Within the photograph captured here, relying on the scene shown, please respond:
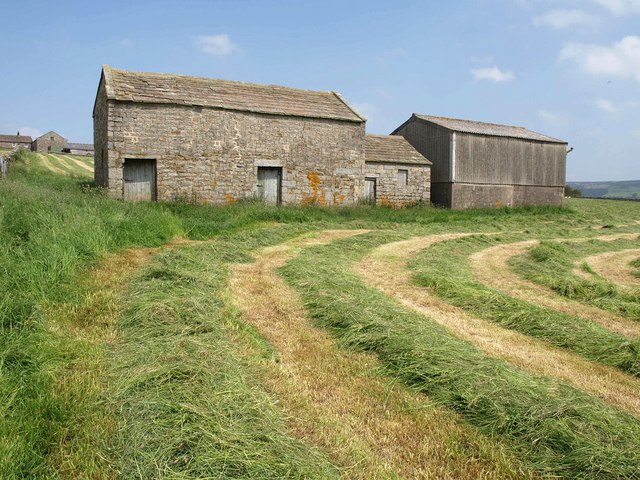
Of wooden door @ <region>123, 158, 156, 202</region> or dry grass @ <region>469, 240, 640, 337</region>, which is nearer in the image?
dry grass @ <region>469, 240, 640, 337</region>

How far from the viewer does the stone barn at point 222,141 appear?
57.8 ft

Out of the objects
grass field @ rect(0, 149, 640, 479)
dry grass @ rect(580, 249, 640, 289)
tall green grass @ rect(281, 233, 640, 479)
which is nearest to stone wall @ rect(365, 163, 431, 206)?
dry grass @ rect(580, 249, 640, 289)

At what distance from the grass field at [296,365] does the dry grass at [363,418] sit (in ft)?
0.06

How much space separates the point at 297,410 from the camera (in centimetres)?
387

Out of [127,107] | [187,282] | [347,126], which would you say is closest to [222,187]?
[127,107]

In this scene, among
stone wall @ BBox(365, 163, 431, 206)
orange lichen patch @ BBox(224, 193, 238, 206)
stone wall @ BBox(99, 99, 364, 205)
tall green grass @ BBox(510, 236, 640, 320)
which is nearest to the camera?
tall green grass @ BBox(510, 236, 640, 320)

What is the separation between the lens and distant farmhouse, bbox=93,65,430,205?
57.9 ft

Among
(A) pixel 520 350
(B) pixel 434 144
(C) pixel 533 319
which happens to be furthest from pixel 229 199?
(A) pixel 520 350

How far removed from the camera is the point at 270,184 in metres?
20.2

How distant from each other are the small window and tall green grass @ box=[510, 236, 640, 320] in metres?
10.5

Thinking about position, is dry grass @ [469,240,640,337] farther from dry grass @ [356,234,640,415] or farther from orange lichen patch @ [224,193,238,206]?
orange lichen patch @ [224,193,238,206]

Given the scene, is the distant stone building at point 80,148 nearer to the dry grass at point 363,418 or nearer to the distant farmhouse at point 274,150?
the distant farmhouse at point 274,150

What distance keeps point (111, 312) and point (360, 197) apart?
662 inches

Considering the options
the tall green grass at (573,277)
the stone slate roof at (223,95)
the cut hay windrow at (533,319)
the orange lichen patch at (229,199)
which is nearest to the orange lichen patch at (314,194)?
the stone slate roof at (223,95)
